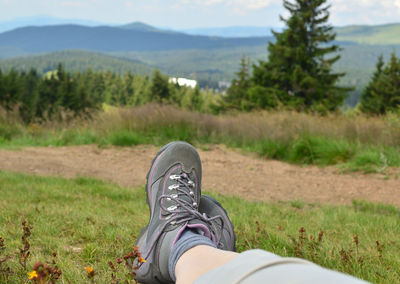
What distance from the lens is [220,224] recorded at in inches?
78.1

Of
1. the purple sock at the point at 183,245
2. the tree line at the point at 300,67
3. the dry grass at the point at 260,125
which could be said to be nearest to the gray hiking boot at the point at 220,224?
the purple sock at the point at 183,245

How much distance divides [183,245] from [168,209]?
368 millimetres

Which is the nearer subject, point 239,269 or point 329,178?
point 239,269

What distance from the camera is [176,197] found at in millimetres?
2043

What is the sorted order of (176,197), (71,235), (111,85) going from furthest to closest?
(111,85)
(71,235)
(176,197)

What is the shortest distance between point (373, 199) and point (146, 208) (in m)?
2.68

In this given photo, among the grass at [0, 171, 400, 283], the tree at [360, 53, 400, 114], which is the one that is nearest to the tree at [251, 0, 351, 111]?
the tree at [360, 53, 400, 114]

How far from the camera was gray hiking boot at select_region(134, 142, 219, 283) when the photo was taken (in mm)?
1687

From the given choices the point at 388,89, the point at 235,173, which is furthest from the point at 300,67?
the point at 235,173

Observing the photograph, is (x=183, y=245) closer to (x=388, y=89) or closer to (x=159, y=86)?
(x=388, y=89)

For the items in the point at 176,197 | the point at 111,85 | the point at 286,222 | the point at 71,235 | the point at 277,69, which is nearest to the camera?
the point at 176,197

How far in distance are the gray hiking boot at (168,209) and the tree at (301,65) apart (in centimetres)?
2528

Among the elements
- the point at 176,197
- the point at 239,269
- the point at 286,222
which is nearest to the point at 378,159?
the point at 286,222

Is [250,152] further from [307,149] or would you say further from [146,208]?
[146,208]
